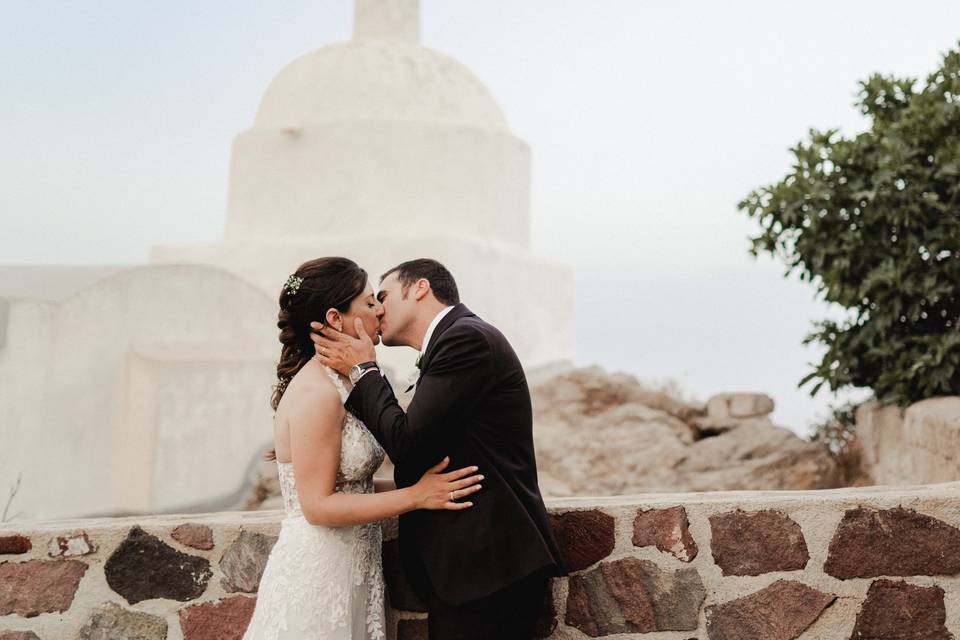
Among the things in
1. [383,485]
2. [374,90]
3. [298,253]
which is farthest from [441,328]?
[374,90]

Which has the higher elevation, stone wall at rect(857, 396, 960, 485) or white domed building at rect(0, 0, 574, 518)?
white domed building at rect(0, 0, 574, 518)

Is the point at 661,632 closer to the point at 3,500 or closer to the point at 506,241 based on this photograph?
the point at 3,500

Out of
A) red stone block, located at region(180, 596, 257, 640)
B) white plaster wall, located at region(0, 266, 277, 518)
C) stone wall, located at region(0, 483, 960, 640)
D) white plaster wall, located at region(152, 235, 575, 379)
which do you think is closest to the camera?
stone wall, located at region(0, 483, 960, 640)

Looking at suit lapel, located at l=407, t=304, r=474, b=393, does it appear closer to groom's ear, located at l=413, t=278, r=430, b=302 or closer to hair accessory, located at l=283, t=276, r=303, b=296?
groom's ear, located at l=413, t=278, r=430, b=302

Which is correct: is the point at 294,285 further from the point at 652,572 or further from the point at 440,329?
the point at 652,572

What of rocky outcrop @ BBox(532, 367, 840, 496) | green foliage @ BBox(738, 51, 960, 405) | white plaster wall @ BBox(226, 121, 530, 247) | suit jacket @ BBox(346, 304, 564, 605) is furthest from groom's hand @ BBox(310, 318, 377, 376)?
white plaster wall @ BBox(226, 121, 530, 247)

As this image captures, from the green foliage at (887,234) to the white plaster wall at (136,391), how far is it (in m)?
6.49

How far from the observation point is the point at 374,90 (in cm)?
1688

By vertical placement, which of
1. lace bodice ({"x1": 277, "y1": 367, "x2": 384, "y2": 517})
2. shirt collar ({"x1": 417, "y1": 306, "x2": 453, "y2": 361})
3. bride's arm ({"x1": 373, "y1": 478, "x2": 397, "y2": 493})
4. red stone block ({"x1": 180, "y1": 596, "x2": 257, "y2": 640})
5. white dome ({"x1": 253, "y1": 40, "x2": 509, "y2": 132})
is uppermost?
white dome ({"x1": 253, "y1": 40, "x2": 509, "y2": 132})

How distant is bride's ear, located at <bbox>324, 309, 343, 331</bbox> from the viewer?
2979 mm

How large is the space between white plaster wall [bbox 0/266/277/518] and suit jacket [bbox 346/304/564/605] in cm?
767

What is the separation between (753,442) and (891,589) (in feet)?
21.0

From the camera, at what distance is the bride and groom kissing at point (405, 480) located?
2.74 metres

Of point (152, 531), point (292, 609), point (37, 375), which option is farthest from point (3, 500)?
point (292, 609)
